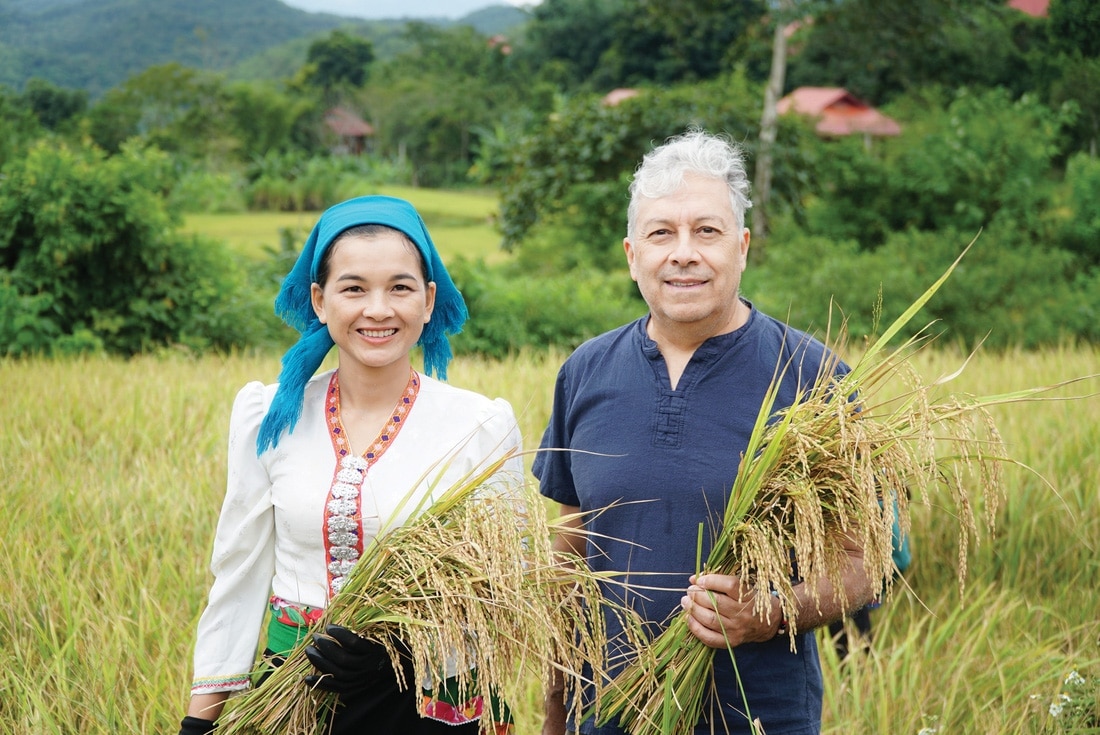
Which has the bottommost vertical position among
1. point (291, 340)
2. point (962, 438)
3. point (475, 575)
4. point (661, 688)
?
point (291, 340)

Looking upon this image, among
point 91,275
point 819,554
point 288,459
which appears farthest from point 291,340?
point 819,554

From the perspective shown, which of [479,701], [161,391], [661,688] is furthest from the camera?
[161,391]

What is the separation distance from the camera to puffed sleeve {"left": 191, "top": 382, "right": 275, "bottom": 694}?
1945mm

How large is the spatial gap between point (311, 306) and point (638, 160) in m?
9.19

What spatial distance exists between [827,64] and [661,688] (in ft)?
84.2

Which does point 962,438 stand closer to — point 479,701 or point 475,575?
point 475,575

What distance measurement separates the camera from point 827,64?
25.0 meters

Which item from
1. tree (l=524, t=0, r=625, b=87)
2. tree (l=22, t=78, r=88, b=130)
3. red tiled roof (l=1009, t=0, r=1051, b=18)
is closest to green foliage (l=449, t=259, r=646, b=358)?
tree (l=22, t=78, r=88, b=130)

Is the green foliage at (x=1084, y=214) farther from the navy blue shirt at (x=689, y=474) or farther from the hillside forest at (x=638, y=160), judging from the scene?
the navy blue shirt at (x=689, y=474)

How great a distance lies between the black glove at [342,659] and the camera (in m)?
1.68

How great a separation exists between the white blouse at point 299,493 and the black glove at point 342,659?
0.58 ft

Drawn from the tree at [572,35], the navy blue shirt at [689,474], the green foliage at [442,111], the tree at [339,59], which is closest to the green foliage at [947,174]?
the navy blue shirt at [689,474]

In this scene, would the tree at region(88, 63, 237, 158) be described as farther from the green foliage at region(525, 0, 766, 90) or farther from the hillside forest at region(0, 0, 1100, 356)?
the green foliage at region(525, 0, 766, 90)

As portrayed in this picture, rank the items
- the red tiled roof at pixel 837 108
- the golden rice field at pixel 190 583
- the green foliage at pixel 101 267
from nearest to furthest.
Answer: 1. the golden rice field at pixel 190 583
2. the green foliage at pixel 101 267
3. the red tiled roof at pixel 837 108
